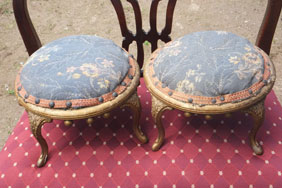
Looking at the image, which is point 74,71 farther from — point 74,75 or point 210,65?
point 210,65

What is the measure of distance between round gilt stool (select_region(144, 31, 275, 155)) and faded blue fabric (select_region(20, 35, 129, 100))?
18cm

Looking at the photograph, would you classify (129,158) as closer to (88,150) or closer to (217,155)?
(88,150)

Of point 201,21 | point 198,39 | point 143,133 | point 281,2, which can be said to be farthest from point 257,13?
point 143,133

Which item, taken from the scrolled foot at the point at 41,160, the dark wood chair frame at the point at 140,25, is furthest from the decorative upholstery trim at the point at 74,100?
the scrolled foot at the point at 41,160

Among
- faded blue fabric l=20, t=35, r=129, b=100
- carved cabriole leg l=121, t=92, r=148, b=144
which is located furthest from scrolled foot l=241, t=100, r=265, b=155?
faded blue fabric l=20, t=35, r=129, b=100

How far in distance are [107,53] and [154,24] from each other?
429mm

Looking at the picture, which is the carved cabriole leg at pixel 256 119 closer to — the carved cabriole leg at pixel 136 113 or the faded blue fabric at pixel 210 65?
the faded blue fabric at pixel 210 65

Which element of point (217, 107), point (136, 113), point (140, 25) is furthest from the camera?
point (140, 25)

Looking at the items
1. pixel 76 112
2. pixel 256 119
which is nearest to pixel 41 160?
pixel 76 112

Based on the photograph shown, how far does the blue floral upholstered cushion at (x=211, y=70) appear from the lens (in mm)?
1049

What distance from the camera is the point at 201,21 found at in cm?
336

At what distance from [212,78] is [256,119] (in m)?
0.31

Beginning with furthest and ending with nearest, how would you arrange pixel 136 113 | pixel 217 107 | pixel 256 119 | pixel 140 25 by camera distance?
pixel 140 25
pixel 136 113
pixel 256 119
pixel 217 107

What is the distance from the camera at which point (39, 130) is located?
121 centimetres
